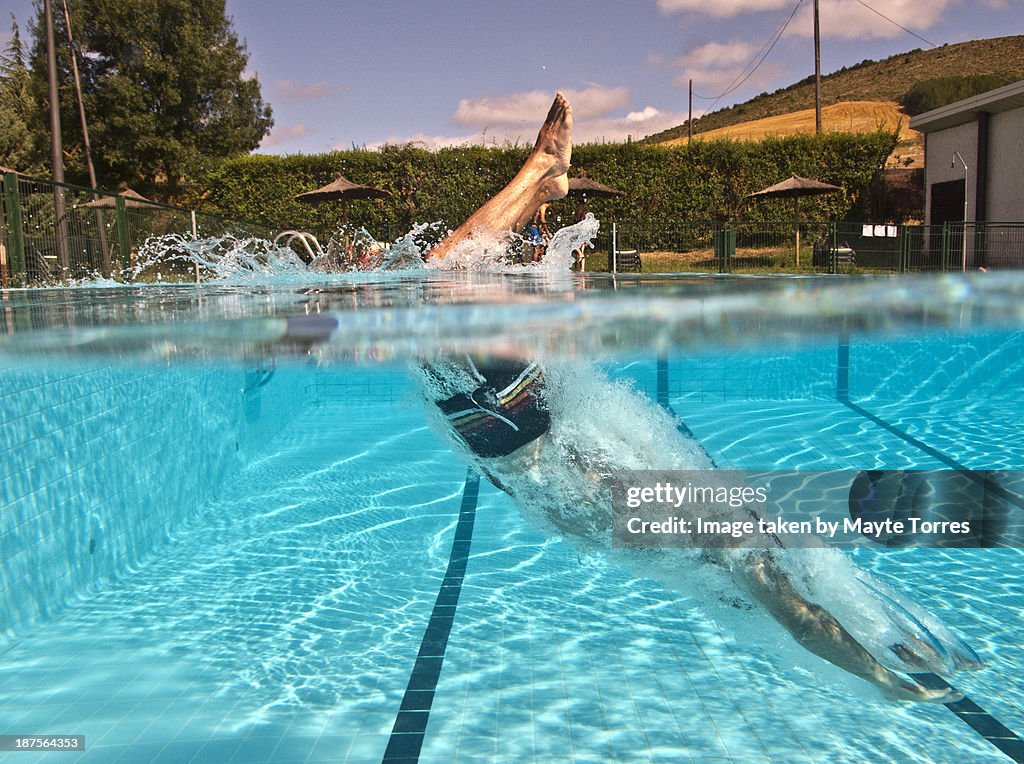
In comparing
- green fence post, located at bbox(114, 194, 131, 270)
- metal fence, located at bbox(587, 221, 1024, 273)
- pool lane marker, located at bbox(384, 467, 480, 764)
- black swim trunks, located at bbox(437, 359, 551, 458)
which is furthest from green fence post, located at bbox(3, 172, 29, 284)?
metal fence, located at bbox(587, 221, 1024, 273)

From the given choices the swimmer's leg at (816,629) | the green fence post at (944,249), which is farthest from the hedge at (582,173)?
the swimmer's leg at (816,629)

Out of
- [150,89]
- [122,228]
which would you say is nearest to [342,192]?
[122,228]

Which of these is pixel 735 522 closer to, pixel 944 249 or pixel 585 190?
pixel 944 249

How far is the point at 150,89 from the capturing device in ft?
118

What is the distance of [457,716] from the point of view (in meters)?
4.21

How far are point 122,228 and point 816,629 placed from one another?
981cm

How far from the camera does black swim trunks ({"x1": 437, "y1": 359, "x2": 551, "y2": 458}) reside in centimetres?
627

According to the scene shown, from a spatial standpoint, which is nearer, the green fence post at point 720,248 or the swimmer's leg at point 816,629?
the swimmer's leg at point 816,629

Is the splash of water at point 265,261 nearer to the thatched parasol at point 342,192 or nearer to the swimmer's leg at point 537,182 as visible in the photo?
the swimmer's leg at point 537,182

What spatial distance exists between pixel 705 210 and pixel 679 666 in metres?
22.1

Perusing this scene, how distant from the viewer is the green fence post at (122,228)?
10672 mm

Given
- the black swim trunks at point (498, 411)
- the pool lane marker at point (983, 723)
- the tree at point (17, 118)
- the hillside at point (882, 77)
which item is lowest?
the pool lane marker at point (983, 723)

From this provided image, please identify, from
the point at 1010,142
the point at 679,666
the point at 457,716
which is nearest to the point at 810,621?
the point at 679,666

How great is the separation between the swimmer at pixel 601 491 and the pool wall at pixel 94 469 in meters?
2.29
